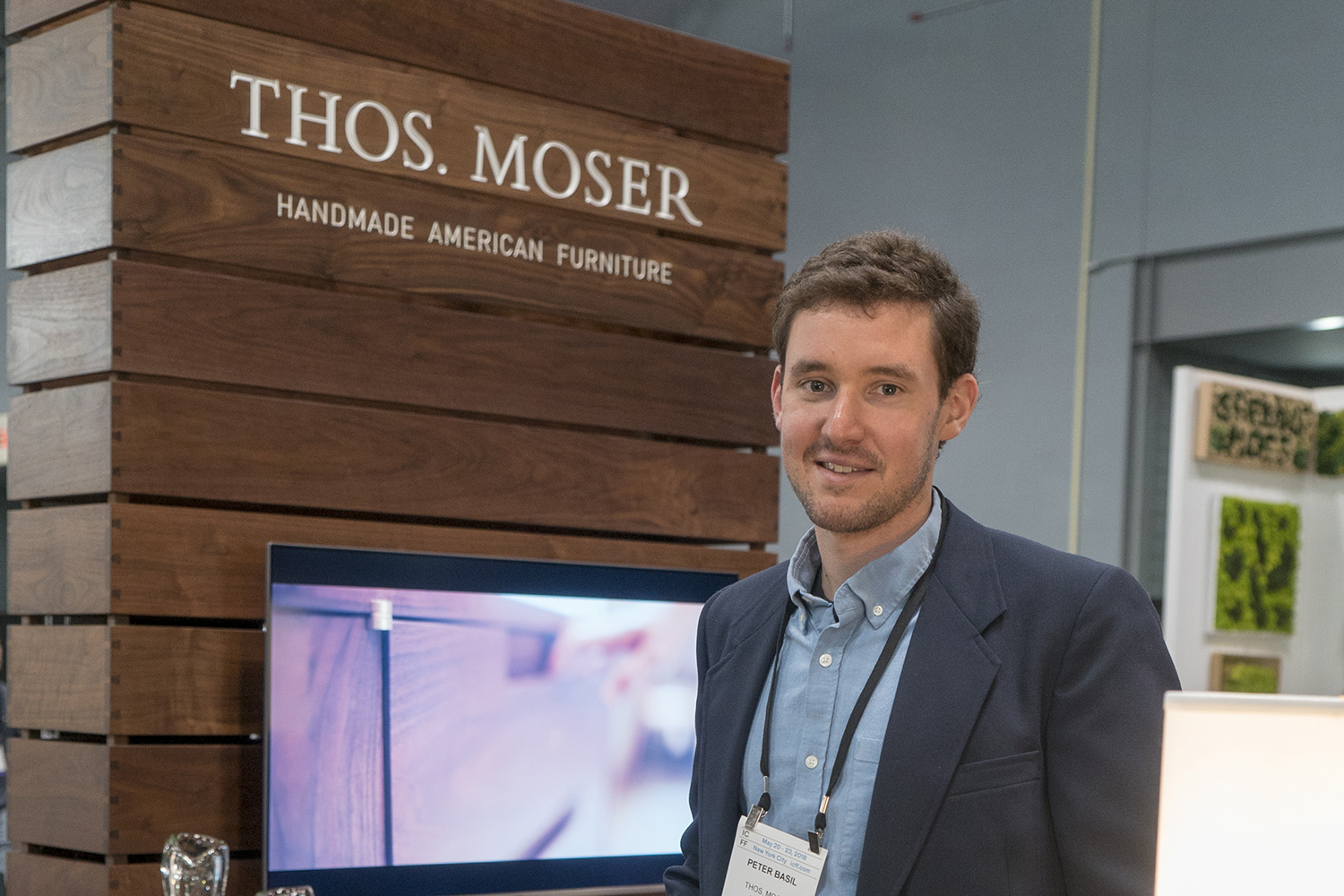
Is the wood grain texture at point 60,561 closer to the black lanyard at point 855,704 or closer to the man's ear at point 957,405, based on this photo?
the black lanyard at point 855,704

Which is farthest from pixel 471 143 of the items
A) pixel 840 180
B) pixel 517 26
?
pixel 840 180

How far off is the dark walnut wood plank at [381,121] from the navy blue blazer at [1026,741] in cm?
193

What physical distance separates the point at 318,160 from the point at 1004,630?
2.02m

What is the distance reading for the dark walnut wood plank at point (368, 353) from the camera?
286cm

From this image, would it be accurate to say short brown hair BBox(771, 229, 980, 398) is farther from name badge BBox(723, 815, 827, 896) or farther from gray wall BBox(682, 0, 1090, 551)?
gray wall BBox(682, 0, 1090, 551)

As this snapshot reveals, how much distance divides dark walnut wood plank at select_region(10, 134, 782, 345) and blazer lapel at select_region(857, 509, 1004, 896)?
1.82 metres

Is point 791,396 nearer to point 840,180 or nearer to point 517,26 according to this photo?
point 517,26

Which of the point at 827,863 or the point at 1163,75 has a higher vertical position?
the point at 1163,75

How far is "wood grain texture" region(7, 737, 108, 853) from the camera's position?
2.77 metres

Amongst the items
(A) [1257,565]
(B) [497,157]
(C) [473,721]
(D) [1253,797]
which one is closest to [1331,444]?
(A) [1257,565]

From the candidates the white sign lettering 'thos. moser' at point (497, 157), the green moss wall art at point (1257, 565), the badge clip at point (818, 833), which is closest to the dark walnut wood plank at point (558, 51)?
the white sign lettering 'thos. moser' at point (497, 157)

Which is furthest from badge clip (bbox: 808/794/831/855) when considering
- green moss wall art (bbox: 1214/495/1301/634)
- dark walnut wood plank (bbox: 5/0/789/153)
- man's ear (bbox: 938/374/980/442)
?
green moss wall art (bbox: 1214/495/1301/634)

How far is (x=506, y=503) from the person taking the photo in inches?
130

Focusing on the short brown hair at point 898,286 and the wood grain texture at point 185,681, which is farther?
the wood grain texture at point 185,681
